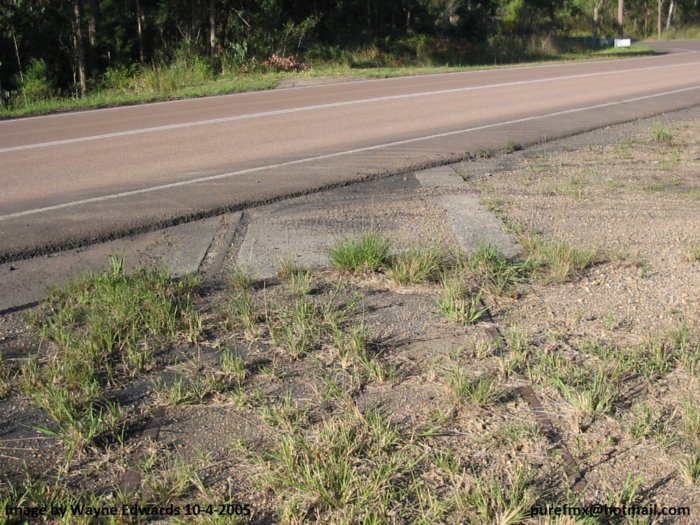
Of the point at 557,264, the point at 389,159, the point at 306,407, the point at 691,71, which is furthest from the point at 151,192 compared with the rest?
the point at 691,71

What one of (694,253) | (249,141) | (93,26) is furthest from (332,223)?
(93,26)

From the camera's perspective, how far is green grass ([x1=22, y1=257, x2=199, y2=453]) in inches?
141

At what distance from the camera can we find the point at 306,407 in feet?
12.0

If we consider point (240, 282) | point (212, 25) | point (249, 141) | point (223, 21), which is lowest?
point (240, 282)

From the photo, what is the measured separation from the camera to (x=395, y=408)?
3652 millimetres

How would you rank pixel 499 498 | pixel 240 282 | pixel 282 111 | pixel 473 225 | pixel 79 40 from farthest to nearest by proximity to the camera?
pixel 79 40
pixel 282 111
pixel 473 225
pixel 240 282
pixel 499 498

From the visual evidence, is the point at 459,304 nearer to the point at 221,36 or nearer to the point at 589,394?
the point at 589,394

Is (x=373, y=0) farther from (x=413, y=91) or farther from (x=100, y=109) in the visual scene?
(x=100, y=109)

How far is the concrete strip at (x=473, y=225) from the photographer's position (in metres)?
5.97

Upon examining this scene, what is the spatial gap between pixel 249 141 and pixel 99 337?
740 centimetres

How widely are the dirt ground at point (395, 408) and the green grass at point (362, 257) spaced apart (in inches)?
3.4

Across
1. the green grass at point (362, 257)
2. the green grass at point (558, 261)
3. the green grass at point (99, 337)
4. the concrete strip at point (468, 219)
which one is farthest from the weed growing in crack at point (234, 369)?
the concrete strip at point (468, 219)

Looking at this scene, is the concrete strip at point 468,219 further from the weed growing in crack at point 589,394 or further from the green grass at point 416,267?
the weed growing in crack at point 589,394

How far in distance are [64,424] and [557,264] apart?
128 inches
